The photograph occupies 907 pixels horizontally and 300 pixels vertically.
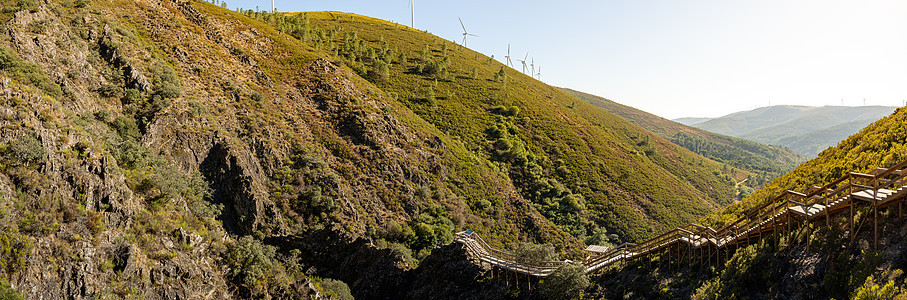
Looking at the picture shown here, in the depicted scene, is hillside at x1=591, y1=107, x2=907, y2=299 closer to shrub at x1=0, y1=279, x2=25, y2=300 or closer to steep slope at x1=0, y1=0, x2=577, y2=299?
steep slope at x1=0, y1=0, x2=577, y2=299

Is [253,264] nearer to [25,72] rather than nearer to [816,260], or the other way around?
[25,72]

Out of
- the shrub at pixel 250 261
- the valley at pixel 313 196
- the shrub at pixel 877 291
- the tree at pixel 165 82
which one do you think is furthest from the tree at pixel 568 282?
the tree at pixel 165 82

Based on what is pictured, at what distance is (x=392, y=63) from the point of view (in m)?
91.2

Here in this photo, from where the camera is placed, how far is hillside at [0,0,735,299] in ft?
77.1

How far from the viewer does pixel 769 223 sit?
55.3 feet

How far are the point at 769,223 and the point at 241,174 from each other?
119 feet

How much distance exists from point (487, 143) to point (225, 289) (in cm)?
4633

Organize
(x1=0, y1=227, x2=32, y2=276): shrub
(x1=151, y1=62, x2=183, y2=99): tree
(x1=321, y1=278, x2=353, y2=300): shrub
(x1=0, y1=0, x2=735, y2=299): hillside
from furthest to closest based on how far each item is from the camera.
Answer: (x1=151, y1=62, x2=183, y2=99): tree → (x1=321, y1=278, x2=353, y2=300): shrub → (x1=0, y1=0, x2=735, y2=299): hillside → (x1=0, y1=227, x2=32, y2=276): shrub

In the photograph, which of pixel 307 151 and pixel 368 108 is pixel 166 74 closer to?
pixel 307 151

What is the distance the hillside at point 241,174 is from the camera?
23.5 m

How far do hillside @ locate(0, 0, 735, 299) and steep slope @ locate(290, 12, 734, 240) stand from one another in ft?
1.62

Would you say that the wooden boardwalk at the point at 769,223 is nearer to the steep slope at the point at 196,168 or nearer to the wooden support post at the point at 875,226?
the wooden support post at the point at 875,226

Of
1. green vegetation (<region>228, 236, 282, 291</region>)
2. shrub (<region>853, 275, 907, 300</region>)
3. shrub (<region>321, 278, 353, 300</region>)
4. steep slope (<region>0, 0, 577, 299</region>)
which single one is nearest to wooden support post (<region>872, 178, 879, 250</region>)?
shrub (<region>853, 275, 907, 300</region>)

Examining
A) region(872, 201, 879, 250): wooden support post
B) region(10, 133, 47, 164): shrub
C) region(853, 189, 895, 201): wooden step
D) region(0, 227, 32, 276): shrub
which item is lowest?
region(0, 227, 32, 276): shrub
